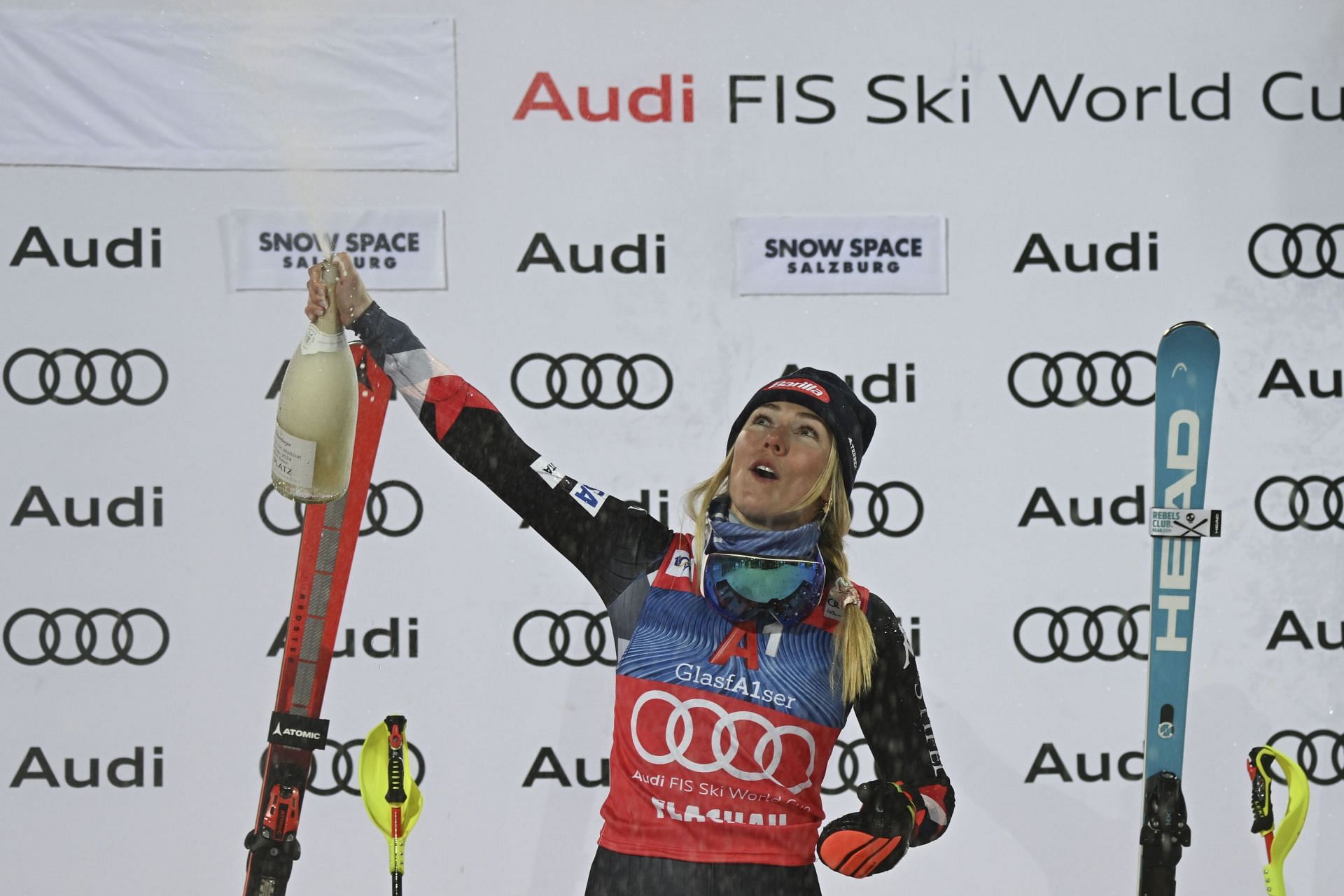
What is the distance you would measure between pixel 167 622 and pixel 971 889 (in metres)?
2.39

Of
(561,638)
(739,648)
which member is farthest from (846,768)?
(739,648)

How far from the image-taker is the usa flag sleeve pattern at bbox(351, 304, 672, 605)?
244 centimetres

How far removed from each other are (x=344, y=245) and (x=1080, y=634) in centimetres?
Answer: 236

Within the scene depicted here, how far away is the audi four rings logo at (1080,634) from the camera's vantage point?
3.84m

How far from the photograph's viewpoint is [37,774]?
3686 millimetres

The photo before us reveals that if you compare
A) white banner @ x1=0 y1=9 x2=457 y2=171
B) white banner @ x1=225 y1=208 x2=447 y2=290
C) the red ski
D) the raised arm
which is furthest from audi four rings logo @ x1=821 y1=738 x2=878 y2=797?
white banner @ x1=0 y1=9 x2=457 y2=171

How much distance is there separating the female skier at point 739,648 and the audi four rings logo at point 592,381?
126 centimetres

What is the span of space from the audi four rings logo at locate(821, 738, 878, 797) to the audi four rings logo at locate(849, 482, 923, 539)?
60 cm

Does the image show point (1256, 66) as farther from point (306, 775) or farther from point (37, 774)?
point (37, 774)

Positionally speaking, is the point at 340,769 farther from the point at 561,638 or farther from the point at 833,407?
the point at 833,407

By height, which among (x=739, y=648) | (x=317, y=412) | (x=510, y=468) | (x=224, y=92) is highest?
(x=224, y=92)

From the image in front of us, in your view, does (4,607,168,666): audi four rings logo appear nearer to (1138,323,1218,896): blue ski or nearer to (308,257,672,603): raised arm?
(308,257,672,603): raised arm

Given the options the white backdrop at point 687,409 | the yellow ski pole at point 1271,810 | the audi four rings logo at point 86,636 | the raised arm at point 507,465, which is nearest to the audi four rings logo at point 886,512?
the white backdrop at point 687,409

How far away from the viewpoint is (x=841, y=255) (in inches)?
150
